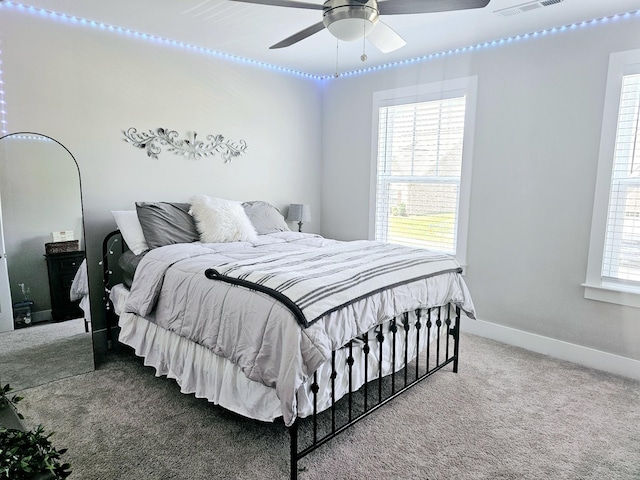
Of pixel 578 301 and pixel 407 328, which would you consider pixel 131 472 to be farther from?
pixel 578 301

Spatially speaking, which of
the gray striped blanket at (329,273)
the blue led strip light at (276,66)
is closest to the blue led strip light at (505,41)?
the blue led strip light at (276,66)

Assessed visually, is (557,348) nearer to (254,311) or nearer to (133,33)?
(254,311)

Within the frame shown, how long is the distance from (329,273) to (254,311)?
46cm

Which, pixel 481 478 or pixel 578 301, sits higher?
pixel 578 301

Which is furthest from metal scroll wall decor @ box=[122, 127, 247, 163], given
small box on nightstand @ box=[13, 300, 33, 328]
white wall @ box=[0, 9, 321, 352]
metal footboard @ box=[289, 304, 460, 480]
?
metal footboard @ box=[289, 304, 460, 480]

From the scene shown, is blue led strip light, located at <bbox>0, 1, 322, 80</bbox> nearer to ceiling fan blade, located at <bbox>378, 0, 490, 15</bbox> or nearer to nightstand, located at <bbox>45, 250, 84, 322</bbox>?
nightstand, located at <bbox>45, 250, 84, 322</bbox>

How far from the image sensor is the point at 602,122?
289 centimetres

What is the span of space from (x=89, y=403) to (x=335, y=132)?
355cm

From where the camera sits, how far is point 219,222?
10.5ft

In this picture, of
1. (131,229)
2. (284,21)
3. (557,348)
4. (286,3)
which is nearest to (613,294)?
(557,348)

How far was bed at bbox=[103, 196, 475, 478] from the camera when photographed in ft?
5.88

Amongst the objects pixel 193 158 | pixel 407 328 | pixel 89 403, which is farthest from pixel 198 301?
pixel 193 158

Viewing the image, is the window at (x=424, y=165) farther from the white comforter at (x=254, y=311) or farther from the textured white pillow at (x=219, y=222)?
the textured white pillow at (x=219, y=222)

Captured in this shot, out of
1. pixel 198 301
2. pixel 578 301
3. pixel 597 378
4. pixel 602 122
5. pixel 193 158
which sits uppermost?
pixel 602 122
